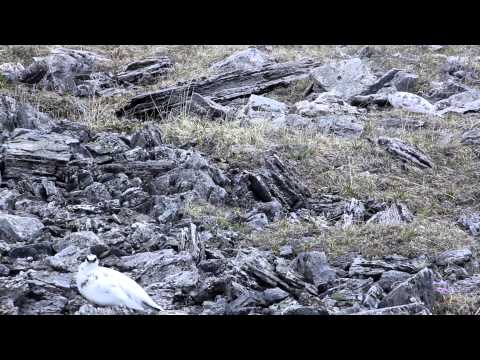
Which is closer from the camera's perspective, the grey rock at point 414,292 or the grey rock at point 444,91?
the grey rock at point 414,292

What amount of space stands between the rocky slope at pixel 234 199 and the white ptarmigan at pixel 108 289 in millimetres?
143

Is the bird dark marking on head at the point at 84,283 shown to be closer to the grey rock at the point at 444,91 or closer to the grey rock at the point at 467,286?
the grey rock at the point at 467,286

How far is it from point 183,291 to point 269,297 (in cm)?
62

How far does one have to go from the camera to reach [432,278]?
5.34 m

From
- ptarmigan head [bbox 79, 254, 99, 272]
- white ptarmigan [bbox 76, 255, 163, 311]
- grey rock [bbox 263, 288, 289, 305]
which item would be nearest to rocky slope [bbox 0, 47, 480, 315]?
grey rock [bbox 263, 288, 289, 305]

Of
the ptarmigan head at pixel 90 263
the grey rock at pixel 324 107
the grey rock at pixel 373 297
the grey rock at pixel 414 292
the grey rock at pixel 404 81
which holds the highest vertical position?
the grey rock at pixel 404 81

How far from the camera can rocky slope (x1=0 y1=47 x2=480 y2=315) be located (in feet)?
17.5

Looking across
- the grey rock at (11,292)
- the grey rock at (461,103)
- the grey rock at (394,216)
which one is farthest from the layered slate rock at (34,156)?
the grey rock at (461,103)

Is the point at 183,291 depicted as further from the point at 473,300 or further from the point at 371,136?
the point at 371,136

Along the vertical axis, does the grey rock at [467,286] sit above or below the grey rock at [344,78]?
below

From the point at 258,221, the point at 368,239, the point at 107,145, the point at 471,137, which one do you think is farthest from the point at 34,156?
the point at 471,137

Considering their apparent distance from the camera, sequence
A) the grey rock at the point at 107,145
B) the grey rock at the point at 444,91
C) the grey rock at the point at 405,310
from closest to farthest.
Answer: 1. the grey rock at the point at 405,310
2. the grey rock at the point at 107,145
3. the grey rock at the point at 444,91

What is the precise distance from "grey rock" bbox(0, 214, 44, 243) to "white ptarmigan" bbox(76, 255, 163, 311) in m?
1.49

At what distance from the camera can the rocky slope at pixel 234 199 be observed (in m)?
5.33
